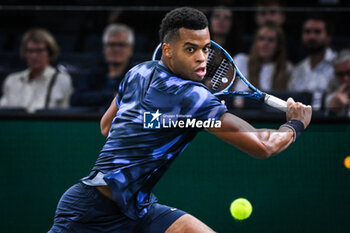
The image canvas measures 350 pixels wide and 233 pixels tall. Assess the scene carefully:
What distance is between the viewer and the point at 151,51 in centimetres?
487

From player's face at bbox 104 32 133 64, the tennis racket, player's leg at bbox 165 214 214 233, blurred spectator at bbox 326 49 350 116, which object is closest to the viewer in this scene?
player's leg at bbox 165 214 214 233

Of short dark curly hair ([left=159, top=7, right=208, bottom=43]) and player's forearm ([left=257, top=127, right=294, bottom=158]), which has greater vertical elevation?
short dark curly hair ([left=159, top=7, right=208, bottom=43])

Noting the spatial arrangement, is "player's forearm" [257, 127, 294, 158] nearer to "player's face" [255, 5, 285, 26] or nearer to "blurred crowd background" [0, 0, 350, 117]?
"blurred crowd background" [0, 0, 350, 117]

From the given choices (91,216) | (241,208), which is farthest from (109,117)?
(241,208)

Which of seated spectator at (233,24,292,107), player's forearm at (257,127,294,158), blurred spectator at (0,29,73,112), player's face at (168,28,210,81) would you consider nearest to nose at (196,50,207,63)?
player's face at (168,28,210,81)

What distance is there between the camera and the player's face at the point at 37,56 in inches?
194

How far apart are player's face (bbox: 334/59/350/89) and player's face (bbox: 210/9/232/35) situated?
0.86m

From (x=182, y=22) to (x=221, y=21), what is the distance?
74.2 inches

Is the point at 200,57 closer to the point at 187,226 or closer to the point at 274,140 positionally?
the point at 274,140

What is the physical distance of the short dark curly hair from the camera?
279cm

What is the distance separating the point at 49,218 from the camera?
4.43m

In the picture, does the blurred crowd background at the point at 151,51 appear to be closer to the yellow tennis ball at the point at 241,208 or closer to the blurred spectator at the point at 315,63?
the blurred spectator at the point at 315,63

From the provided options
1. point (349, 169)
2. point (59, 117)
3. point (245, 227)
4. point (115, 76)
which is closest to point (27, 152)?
point (59, 117)

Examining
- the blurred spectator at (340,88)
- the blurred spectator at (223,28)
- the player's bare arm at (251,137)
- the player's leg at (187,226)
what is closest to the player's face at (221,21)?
the blurred spectator at (223,28)
